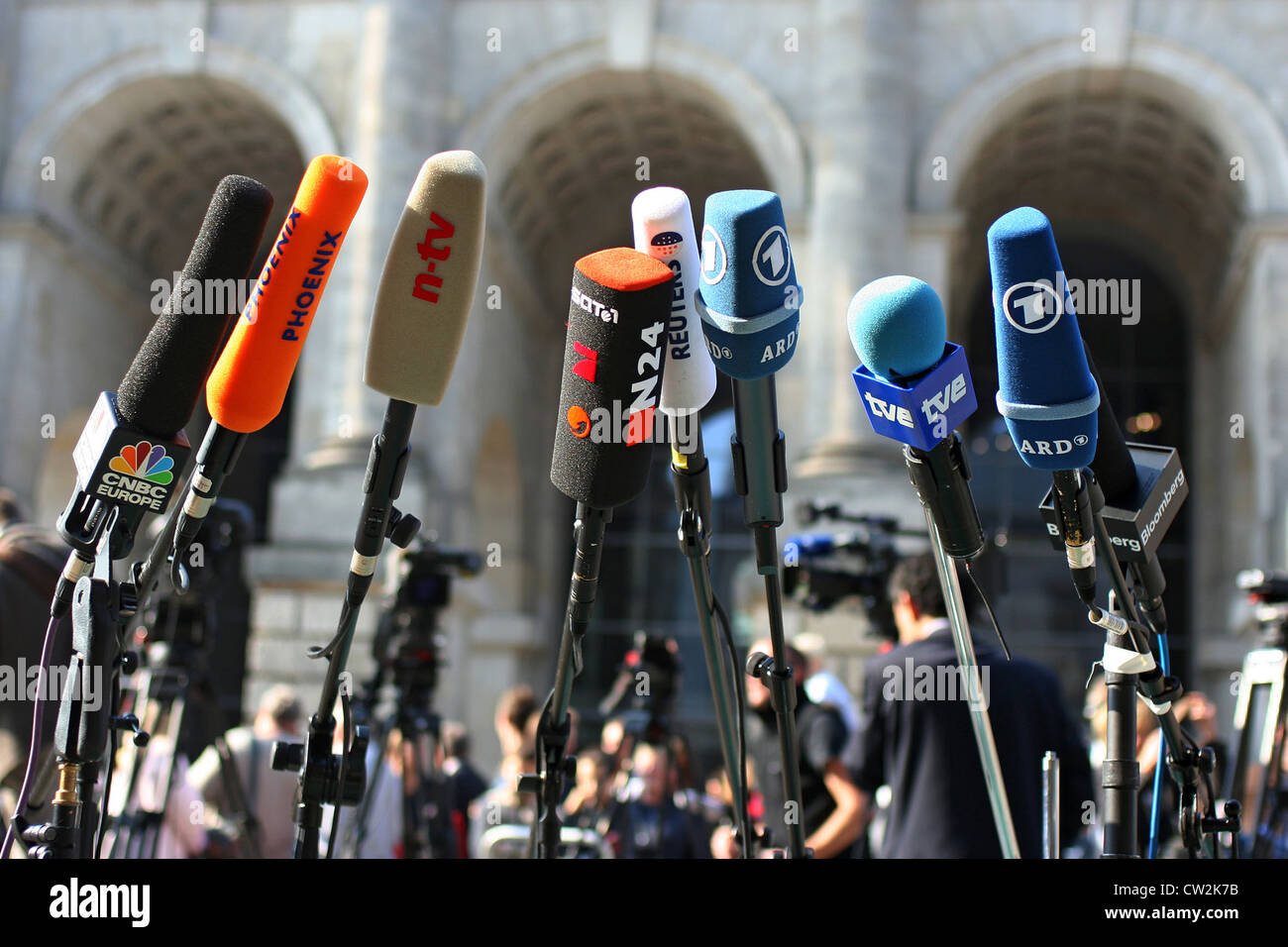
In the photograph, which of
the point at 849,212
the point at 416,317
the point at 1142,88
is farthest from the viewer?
the point at 1142,88

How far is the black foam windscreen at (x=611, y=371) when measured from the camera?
6.48ft

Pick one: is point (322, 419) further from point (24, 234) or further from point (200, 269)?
point (200, 269)

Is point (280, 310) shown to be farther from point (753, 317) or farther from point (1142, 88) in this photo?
point (1142, 88)

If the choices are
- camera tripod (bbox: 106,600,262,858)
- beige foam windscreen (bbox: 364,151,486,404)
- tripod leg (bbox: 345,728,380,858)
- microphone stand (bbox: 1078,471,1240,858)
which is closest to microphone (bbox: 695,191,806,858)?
beige foam windscreen (bbox: 364,151,486,404)

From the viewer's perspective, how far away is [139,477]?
7.52 ft

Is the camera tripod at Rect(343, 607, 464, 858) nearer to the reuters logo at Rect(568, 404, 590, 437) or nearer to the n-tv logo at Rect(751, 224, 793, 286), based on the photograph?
the reuters logo at Rect(568, 404, 590, 437)

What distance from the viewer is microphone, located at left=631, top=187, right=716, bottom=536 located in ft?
7.20

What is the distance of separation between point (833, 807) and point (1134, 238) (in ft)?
49.9

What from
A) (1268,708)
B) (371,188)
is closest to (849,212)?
(371,188)

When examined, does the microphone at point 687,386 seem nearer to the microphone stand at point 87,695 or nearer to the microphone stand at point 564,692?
the microphone stand at point 564,692

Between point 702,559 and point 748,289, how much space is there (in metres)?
0.42

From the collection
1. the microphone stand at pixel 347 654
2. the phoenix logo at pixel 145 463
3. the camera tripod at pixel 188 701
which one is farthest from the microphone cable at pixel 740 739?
the camera tripod at pixel 188 701
